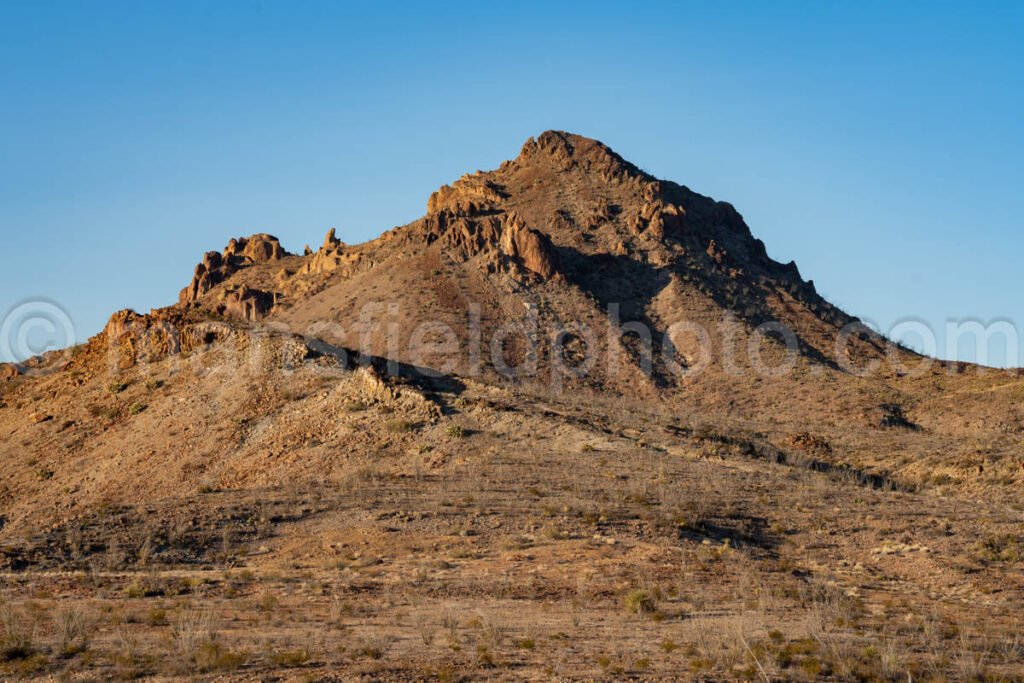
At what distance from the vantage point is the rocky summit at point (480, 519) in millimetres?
16844

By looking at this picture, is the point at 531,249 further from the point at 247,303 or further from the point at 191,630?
the point at 191,630

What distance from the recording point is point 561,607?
792 inches

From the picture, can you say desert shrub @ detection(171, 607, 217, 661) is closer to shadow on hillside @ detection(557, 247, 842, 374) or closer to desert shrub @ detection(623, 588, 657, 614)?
desert shrub @ detection(623, 588, 657, 614)

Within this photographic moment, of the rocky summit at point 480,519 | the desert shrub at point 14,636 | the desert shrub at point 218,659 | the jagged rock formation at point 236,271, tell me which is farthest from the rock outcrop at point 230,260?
the desert shrub at point 218,659

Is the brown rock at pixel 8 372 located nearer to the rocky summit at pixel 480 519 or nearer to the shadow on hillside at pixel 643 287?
the rocky summit at pixel 480 519

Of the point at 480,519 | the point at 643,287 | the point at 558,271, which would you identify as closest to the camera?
the point at 480,519

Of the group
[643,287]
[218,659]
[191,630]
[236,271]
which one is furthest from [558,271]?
[218,659]

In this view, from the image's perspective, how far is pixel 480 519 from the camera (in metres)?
25.7

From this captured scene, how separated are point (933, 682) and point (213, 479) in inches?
896

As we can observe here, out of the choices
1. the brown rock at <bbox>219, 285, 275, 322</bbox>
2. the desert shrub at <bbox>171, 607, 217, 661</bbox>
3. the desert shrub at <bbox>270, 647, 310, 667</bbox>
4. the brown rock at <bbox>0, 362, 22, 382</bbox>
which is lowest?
the desert shrub at <bbox>270, 647, 310, 667</bbox>

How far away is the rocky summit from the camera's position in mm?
16844

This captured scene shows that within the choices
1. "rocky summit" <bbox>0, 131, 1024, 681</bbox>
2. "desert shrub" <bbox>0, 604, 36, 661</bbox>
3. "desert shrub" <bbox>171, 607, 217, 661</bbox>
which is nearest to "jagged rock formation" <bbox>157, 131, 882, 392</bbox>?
"rocky summit" <bbox>0, 131, 1024, 681</bbox>

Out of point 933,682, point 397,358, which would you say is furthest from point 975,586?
point 397,358

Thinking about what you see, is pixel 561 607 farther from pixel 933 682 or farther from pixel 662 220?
pixel 662 220
